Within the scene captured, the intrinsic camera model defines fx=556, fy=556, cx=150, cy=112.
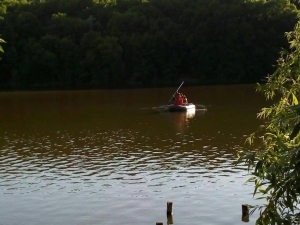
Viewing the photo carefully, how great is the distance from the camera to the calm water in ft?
50.2

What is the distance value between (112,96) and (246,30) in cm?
2246

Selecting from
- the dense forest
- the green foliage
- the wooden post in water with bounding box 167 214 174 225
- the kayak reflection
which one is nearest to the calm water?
the kayak reflection

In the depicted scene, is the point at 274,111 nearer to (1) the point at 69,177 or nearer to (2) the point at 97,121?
(1) the point at 69,177

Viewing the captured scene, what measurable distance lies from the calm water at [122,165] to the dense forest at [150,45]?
88.1 feet

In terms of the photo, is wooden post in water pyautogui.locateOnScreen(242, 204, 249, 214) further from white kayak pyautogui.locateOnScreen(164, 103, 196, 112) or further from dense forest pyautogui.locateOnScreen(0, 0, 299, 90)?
dense forest pyautogui.locateOnScreen(0, 0, 299, 90)

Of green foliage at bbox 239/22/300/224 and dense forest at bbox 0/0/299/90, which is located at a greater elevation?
dense forest at bbox 0/0/299/90

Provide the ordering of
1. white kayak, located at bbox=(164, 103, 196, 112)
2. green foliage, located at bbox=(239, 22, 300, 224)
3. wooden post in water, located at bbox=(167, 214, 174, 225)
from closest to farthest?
green foliage, located at bbox=(239, 22, 300, 224) < wooden post in water, located at bbox=(167, 214, 174, 225) < white kayak, located at bbox=(164, 103, 196, 112)

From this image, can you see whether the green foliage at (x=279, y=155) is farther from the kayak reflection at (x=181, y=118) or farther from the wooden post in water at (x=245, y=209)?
the kayak reflection at (x=181, y=118)

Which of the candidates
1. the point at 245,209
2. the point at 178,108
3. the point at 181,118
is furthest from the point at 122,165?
the point at 178,108

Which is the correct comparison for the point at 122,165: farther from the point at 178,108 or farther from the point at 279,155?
the point at 178,108

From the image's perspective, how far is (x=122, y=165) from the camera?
2086cm

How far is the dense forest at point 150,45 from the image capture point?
213 ft

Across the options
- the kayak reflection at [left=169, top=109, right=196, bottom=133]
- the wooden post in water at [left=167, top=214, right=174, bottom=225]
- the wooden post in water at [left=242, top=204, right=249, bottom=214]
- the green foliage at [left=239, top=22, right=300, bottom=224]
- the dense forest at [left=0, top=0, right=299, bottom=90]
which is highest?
the dense forest at [left=0, top=0, right=299, bottom=90]

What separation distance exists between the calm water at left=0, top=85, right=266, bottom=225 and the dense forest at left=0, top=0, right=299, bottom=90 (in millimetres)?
26856
